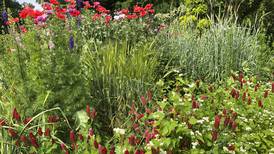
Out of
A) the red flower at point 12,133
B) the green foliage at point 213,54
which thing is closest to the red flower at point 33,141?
the red flower at point 12,133

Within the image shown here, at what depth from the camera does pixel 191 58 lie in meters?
5.68

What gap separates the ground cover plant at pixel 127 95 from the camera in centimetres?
267

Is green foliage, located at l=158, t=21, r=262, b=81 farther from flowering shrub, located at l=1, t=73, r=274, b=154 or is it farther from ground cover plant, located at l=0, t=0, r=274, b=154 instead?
flowering shrub, located at l=1, t=73, r=274, b=154

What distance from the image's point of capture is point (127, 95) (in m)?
4.41

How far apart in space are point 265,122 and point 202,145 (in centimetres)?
84

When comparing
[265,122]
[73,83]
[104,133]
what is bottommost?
[104,133]

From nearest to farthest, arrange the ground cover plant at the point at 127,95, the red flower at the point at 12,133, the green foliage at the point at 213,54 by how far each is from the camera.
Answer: the red flower at the point at 12,133, the ground cover plant at the point at 127,95, the green foliage at the point at 213,54

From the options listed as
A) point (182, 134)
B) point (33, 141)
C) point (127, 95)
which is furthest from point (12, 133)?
point (127, 95)

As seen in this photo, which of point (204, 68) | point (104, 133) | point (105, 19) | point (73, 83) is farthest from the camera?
point (105, 19)

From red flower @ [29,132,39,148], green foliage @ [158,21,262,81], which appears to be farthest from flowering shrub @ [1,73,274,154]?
green foliage @ [158,21,262,81]

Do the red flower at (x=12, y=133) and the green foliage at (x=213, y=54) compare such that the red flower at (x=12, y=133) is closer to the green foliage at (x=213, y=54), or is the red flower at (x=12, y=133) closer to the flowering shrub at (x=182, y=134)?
the flowering shrub at (x=182, y=134)

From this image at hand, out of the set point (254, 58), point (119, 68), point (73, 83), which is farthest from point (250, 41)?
point (73, 83)

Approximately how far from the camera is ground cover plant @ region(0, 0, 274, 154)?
8.77 ft

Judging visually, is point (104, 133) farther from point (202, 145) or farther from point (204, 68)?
point (204, 68)
